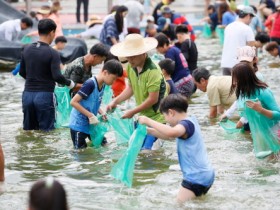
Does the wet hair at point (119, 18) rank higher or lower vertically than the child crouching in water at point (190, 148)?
lower

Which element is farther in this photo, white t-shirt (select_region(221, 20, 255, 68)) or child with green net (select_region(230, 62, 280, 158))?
white t-shirt (select_region(221, 20, 255, 68))

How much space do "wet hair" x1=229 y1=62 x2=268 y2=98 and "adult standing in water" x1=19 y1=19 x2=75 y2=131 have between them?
2378mm

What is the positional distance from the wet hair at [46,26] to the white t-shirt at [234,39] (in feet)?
12.1

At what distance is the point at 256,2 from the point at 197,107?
62.9ft

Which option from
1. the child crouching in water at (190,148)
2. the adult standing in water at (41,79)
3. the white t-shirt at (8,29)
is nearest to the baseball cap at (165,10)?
the white t-shirt at (8,29)

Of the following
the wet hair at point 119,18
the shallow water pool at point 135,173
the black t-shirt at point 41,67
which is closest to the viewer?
the shallow water pool at point 135,173

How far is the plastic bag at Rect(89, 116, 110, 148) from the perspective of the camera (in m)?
9.52

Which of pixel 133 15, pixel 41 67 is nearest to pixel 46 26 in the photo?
pixel 41 67

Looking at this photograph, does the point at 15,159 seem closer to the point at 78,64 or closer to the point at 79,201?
the point at 78,64

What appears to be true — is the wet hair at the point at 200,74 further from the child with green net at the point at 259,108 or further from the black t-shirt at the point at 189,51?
the black t-shirt at the point at 189,51

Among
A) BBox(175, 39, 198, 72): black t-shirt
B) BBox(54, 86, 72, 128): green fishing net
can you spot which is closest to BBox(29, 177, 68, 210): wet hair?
BBox(54, 86, 72, 128): green fishing net

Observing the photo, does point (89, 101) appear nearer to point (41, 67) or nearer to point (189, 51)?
point (41, 67)

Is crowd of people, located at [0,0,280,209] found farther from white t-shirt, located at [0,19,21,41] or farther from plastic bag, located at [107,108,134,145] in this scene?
white t-shirt, located at [0,19,21,41]

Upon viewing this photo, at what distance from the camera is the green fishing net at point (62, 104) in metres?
10.8
